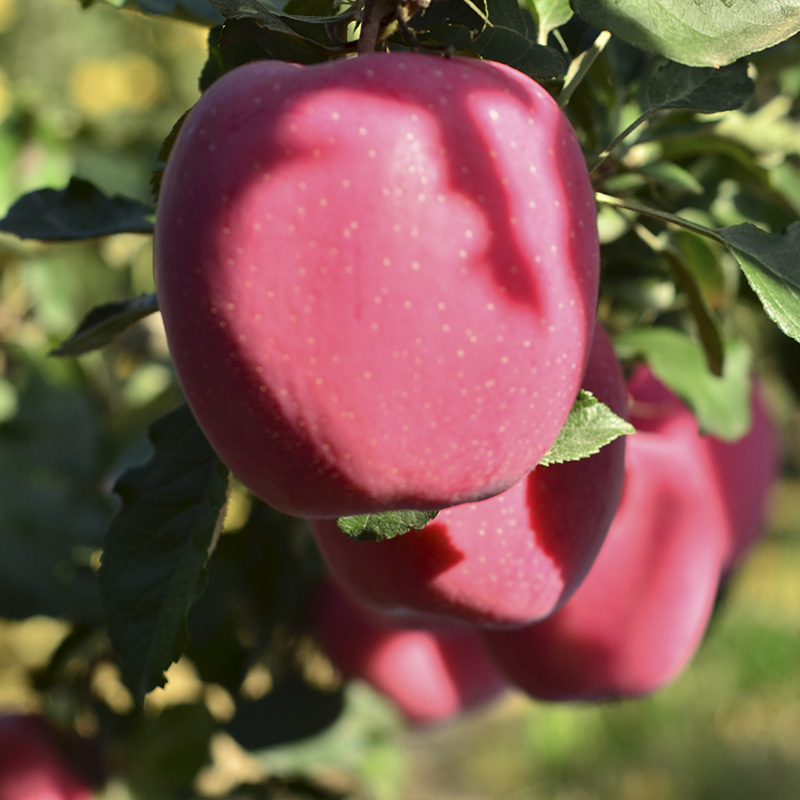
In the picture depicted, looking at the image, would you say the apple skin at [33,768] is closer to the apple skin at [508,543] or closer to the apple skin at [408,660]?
the apple skin at [408,660]

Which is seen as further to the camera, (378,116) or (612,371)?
(612,371)

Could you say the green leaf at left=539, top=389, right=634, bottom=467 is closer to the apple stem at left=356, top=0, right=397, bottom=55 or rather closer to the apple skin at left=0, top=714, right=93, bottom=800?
the apple stem at left=356, top=0, right=397, bottom=55

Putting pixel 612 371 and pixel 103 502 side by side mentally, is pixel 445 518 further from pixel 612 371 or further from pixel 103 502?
pixel 103 502

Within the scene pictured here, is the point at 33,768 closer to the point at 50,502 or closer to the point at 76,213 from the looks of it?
the point at 50,502

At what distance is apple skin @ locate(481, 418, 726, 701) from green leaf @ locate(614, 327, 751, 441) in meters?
0.08

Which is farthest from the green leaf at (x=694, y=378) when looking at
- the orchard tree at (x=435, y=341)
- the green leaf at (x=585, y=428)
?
the green leaf at (x=585, y=428)

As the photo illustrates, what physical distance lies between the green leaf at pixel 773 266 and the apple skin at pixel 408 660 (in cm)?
66

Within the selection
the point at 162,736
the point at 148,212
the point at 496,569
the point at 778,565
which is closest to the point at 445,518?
the point at 496,569

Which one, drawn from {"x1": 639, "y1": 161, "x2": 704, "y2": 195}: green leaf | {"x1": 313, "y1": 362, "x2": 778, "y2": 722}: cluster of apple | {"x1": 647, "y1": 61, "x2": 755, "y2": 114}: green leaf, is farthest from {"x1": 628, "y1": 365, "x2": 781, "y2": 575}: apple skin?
{"x1": 647, "y1": 61, "x2": 755, "y2": 114}: green leaf

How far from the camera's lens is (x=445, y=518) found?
0.52 meters

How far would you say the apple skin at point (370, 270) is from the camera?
37 centimetres

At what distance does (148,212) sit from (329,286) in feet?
1.00

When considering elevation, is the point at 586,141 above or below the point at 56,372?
above

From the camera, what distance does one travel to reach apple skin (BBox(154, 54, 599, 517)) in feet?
1.20
